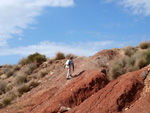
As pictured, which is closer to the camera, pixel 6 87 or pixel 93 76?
pixel 93 76

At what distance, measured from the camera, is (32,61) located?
2550 cm

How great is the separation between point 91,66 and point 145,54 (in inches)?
148

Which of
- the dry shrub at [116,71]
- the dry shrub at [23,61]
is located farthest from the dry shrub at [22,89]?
the dry shrub at [23,61]

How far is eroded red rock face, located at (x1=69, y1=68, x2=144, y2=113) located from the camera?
9227 mm

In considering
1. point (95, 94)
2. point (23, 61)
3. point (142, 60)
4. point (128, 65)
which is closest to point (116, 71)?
point (128, 65)

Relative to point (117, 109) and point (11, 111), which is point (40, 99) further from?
point (117, 109)

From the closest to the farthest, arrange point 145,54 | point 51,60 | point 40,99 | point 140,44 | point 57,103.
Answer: point 57,103
point 40,99
point 145,54
point 140,44
point 51,60

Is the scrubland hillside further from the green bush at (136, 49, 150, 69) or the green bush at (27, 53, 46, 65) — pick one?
the green bush at (27, 53, 46, 65)

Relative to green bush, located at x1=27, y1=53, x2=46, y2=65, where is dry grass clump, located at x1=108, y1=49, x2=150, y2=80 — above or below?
below

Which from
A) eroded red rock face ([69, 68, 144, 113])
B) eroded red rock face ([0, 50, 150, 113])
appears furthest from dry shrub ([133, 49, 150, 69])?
eroded red rock face ([69, 68, 144, 113])

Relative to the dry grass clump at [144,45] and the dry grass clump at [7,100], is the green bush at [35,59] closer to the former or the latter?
the dry grass clump at [7,100]

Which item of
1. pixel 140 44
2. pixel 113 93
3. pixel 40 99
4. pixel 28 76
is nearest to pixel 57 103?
→ pixel 40 99

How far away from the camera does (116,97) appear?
31.1 ft

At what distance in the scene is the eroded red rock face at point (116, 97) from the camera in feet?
30.3
